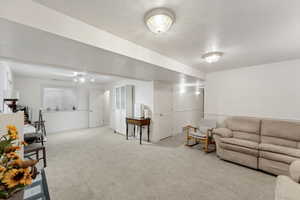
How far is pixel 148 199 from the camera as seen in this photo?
1.80 m

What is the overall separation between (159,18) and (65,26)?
1028mm

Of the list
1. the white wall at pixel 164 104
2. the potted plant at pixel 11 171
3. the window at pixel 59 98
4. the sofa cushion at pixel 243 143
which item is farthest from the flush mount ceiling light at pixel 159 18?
the window at pixel 59 98

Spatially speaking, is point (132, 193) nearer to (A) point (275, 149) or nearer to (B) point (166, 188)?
(B) point (166, 188)

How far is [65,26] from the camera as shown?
1371mm

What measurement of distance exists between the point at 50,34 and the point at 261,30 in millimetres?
2563

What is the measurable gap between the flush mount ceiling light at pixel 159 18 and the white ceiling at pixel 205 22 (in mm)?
48

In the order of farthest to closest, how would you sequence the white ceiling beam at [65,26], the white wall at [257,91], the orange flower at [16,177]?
1. the white wall at [257,91]
2. the white ceiling beam at [65,26]
3. the orange flower at [16,177]

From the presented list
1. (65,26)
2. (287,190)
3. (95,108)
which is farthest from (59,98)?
(287,190)

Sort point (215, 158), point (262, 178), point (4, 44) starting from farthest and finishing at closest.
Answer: point (215, 158) < point (262, 178) < point (4, 44)

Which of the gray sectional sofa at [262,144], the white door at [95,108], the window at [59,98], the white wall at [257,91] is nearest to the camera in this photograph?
the gray sectional sofa at [262,144]

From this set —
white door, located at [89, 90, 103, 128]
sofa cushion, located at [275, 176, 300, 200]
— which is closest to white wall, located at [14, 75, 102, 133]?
white door, located at [89, 90, 103, 128]

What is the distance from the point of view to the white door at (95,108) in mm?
6336

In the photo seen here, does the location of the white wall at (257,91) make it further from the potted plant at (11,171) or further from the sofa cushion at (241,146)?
the potted plant at (11,171)

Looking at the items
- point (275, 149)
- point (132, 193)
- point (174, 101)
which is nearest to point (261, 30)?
point (275, 149)
